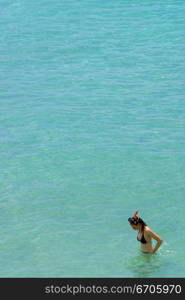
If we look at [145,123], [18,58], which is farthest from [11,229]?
[18,58]

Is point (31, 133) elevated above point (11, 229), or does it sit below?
above

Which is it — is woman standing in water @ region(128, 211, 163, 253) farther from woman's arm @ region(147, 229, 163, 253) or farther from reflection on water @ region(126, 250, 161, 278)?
reflection on water @ region(126, 250, 161, 278)

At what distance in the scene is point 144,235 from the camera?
20.1 meters

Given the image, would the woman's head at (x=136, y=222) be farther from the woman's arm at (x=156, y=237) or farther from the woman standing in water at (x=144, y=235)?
the woman's arm at (x=156, y=237)

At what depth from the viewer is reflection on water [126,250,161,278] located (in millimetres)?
19886

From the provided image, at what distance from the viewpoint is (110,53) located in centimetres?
3278

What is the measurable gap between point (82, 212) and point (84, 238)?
1330 millimetres

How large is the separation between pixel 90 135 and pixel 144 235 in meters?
7.36

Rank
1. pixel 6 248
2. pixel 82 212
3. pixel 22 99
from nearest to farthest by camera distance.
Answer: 1. pixel 6 248
2. pixel 82 212
3. pixel 22 99

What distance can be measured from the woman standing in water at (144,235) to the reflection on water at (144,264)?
0.17m

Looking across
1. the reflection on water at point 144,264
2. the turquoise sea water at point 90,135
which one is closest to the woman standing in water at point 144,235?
the reflection on water at point 144,264

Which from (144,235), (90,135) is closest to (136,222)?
(144,235)

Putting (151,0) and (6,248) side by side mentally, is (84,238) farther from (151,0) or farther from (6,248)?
(151,0)

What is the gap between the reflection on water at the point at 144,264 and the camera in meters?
19.9
